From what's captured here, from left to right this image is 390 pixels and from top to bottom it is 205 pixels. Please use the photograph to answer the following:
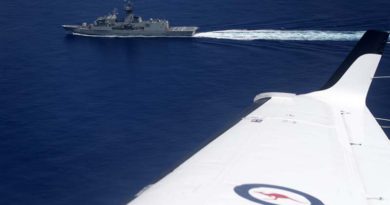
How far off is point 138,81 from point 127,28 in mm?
28128

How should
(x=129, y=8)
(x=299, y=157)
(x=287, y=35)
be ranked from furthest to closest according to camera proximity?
(x=129, y=8), (x=287, y=35), (x=299, y=157)

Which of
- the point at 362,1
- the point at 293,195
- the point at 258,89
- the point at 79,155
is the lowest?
the point at 79,155

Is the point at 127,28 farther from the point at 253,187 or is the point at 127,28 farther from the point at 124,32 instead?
the point at 253,187

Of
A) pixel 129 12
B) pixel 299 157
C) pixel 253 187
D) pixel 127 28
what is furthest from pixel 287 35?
pixel 253 187

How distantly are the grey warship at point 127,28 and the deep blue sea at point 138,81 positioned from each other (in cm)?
183

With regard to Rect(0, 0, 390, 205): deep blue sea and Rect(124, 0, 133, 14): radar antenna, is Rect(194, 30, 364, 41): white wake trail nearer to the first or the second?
Rect(0, 0, 390, 205): deep blue sea

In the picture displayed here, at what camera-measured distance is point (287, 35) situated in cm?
10888

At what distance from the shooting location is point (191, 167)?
25.1 meters

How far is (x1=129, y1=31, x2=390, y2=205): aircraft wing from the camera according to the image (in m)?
22.1

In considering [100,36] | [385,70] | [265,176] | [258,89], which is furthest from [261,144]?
[100,36]

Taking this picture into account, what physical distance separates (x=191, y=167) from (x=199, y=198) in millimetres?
4154

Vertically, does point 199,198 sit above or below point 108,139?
above

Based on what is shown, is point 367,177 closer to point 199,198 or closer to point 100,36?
point 199,198

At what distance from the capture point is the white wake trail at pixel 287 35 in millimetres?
106500
